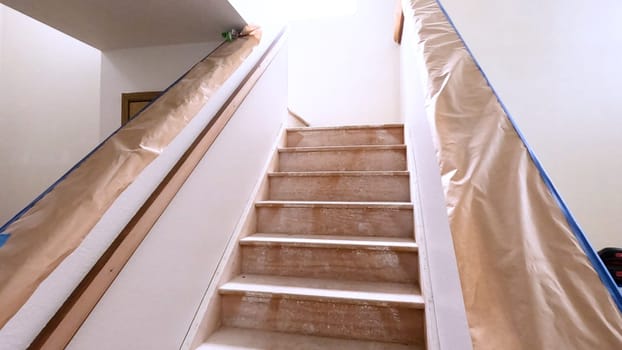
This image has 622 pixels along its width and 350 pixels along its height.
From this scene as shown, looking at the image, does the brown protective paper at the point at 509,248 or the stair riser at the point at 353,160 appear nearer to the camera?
the brown protective paper at the point at 509,248

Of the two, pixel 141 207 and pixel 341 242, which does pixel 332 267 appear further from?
pixel 141 207

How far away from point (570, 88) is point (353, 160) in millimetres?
2171

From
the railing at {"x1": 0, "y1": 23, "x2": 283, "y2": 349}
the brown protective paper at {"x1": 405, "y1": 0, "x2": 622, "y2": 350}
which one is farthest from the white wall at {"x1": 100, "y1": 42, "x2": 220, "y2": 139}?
the brown protective paper at {"x1": 405, "y1": 0, "x2": 622, "y2": 350}

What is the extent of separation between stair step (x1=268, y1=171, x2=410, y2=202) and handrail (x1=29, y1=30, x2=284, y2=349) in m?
0.75

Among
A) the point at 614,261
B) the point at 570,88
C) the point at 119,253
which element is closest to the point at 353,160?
the point at 119,253

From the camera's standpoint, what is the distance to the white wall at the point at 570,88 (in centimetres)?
264

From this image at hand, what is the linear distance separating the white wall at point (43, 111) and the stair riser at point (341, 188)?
68.6 inches

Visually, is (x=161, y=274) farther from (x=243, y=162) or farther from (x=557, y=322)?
(x=557, y=322)

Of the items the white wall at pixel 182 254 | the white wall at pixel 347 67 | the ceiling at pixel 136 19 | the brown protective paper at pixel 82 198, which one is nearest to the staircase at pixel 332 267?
the white wall at pixel 182 254

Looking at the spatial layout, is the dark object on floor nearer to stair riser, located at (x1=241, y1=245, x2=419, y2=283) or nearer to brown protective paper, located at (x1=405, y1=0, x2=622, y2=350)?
stair riser, located at (x1=241, y1=245, x2=419, y2=283)

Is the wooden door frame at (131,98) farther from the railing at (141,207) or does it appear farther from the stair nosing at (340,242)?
the stair nosing at (340,242)

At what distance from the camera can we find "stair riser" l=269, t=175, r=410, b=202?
6.07 feet

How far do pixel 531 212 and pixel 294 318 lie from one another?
0.98 metres

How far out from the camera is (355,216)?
1.70 meters
